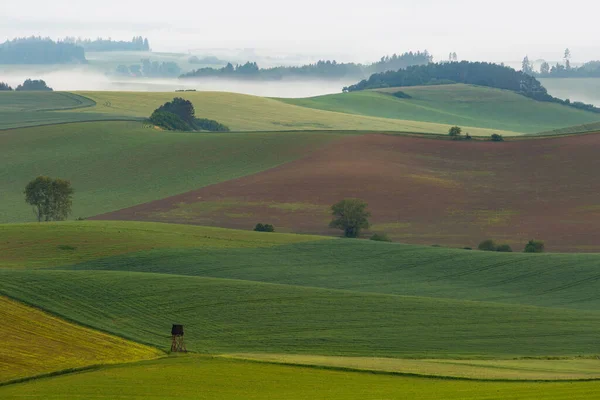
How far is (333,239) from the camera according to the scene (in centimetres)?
5647

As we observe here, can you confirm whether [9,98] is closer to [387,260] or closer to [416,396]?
[387,260]

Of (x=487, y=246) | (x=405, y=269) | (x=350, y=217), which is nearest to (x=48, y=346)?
(x=405, y=269)

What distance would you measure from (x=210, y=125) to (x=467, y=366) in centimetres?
9751

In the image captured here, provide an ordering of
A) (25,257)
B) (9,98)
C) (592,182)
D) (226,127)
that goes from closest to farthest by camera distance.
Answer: (25,257), (592,182), (226,127), (9,98)

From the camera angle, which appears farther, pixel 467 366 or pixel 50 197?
pixel 50 197

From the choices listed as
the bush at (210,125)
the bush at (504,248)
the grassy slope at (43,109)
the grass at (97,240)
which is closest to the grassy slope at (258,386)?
the grass at (97,240)

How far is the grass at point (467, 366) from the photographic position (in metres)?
28.3

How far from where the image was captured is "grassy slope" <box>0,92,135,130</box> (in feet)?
361

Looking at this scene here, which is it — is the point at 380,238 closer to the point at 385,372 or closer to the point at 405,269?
the point at 405,269

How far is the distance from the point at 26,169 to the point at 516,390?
68027 millimetres

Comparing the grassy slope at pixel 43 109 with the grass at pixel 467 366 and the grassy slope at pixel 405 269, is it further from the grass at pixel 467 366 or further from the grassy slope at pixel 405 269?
the grass at pixel 467 366

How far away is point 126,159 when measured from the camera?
8975 centimetres

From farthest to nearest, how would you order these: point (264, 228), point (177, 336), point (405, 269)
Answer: point (264, 228), point (405, 269), point (177, 336)

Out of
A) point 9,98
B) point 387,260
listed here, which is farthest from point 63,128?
point 387,260
